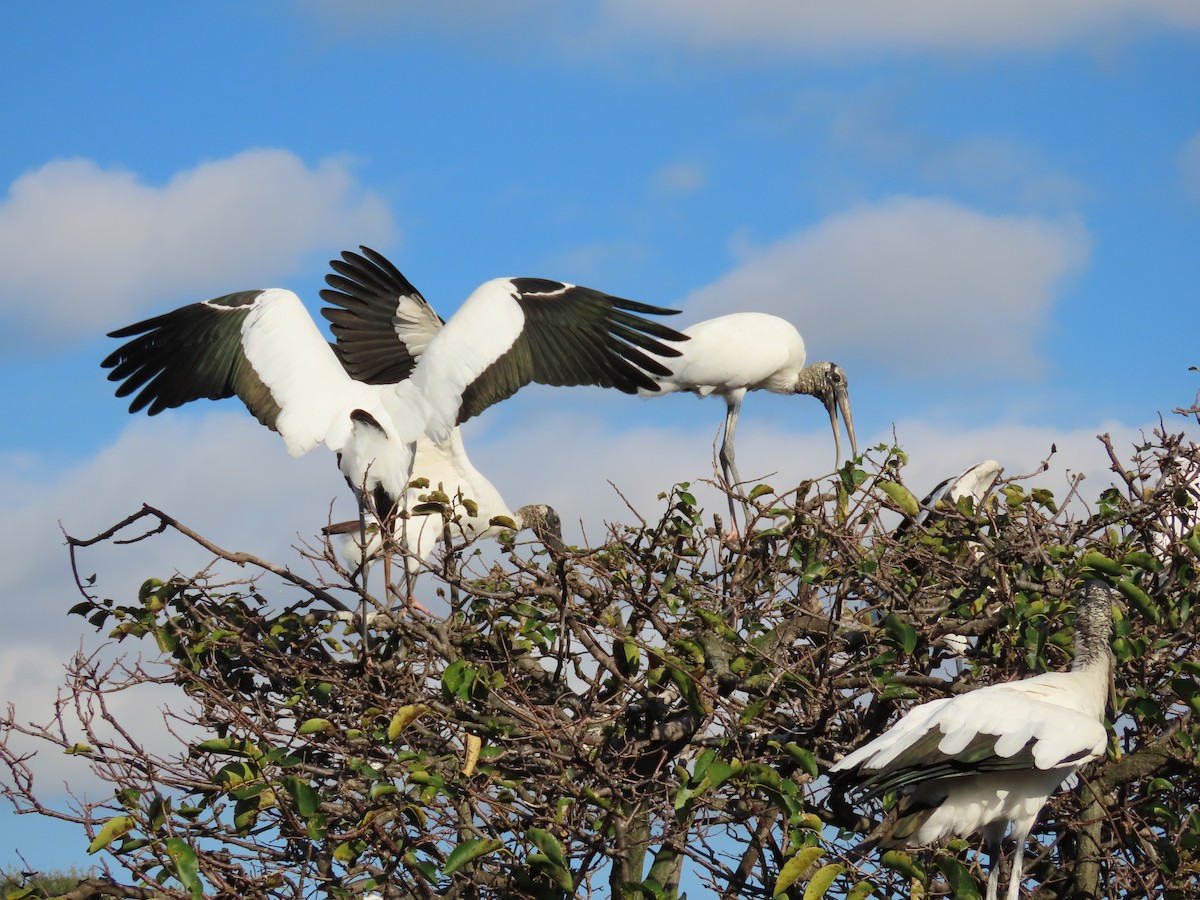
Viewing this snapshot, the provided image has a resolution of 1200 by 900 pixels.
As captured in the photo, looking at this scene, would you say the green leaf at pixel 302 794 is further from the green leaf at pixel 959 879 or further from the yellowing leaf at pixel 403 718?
Result: the green leaf at pixel 959 879

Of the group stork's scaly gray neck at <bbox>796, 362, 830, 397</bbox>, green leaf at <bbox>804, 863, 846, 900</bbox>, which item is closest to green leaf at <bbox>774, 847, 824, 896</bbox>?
green leaf at <bbox>804, 863, 846, 900</bbox>

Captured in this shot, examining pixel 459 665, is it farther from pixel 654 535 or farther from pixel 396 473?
pixel 396 473

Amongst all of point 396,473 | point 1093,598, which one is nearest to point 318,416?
point 396,473

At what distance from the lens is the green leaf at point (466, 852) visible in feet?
13.3

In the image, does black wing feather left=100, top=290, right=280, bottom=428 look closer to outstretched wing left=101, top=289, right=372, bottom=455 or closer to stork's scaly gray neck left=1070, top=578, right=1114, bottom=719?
outstretched wing left=101, top=289, right=372, bottom=455

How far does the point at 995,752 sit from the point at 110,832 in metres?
2.54

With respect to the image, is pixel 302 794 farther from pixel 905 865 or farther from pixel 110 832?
pixel 905 865

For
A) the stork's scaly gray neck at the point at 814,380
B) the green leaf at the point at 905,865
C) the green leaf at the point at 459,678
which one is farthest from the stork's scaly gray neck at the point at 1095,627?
the stork's scaly gray neck at the point at 814,380

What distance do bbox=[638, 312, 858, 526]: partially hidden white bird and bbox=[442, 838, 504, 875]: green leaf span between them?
582 centimetres

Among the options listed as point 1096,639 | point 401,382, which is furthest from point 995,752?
point 401,382

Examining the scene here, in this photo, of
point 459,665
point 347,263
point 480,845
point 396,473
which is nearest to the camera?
point 480,845

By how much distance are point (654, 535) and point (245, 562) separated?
4.80 ft

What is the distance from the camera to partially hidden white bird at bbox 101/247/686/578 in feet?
21.5

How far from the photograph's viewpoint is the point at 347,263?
26.3ft
